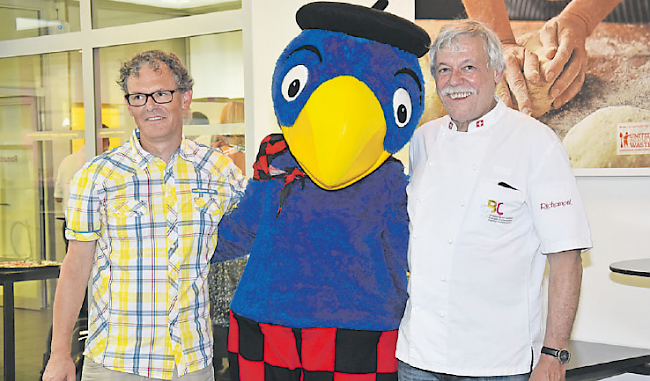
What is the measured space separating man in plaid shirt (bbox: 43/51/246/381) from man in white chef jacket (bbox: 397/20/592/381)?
63 centimetres

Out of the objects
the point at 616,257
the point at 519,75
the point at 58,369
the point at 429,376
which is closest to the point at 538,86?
the point at 519,75

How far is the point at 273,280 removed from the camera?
189cm

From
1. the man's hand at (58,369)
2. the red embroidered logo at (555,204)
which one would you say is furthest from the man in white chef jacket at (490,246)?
the man's hand at (58,369)

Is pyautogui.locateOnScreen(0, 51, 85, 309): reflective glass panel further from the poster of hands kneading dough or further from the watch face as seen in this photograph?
the watch face

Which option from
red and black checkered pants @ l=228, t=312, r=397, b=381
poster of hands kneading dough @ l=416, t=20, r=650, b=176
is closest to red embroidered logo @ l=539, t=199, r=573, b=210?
red and black checkered pants @ l=228, t=312, r=397, b=381

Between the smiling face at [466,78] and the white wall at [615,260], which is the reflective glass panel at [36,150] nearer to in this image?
the white wall at [615,260]

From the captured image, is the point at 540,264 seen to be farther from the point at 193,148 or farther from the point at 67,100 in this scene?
the point at 67,100

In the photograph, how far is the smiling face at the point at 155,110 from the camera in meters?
2.01

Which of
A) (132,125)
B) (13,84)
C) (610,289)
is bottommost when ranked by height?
(610,289)

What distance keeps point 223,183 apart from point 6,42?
4179 mm

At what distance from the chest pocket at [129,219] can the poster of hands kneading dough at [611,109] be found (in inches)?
83.1

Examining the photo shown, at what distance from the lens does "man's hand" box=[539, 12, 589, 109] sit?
3.27 m

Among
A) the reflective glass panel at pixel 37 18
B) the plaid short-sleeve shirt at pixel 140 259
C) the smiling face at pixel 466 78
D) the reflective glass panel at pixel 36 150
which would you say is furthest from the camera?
the reflective glass panel at pixel 36 150

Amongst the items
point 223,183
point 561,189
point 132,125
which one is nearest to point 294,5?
point 132,125
